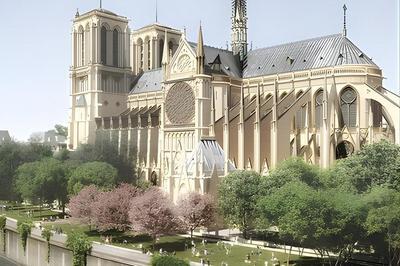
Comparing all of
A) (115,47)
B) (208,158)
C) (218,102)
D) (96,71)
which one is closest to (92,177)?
(208,158)

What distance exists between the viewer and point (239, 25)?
94.7 m

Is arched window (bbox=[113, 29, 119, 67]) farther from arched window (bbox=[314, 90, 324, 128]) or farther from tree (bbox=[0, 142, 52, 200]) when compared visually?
arched window (bbox=[314, 90, 324, 128])

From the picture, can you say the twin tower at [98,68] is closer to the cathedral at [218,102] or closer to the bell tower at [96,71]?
the bell tower at [96,71]

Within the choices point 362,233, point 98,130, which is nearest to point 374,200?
point 362,233

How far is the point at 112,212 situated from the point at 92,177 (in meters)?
15.1

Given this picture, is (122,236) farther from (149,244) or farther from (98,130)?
(98,130)

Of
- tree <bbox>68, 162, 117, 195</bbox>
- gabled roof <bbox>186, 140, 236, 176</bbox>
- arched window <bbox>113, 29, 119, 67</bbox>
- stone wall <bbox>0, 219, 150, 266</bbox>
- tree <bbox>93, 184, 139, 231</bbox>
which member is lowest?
stone wall <bbox>0, 219, 150, 266</bbox>

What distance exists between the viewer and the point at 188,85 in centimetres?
8088

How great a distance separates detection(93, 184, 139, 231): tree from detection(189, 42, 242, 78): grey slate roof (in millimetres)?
33064

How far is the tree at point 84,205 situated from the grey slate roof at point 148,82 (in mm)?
44257

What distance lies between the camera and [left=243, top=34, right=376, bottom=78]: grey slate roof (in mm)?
69719

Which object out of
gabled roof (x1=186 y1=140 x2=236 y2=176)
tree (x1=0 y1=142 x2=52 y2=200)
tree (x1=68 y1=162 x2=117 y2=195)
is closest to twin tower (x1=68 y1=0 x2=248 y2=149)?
tree (x1=0 y1=142 x2=52 y2=200)

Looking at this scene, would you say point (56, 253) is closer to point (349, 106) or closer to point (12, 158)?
point (349, 106)

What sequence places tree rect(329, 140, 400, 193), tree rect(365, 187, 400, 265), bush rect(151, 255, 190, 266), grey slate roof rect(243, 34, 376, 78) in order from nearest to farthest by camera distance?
tree rect(365, 187, 400, 265), bush rect(151, 255, 190, 266), tree rect(329, 140, 400, 193), grey slate roof rect(243, 34, 376, 78)
